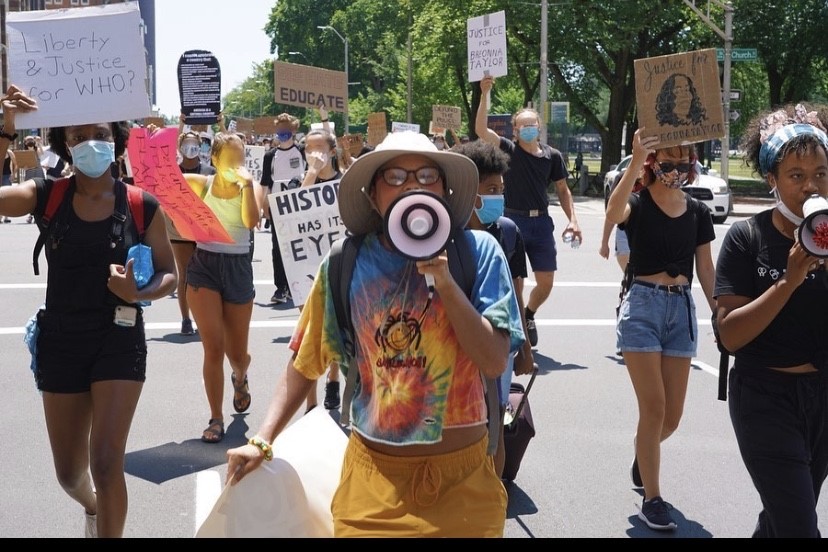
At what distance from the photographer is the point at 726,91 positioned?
1176 inches

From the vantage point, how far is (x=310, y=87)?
Answer: 13.8 m

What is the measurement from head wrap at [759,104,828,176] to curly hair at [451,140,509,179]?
1710 mm

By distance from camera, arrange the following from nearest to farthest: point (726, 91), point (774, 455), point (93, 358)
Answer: point (774, 455) → point (93, 358) → point (726, 91)

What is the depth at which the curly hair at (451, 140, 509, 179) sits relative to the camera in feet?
18.3

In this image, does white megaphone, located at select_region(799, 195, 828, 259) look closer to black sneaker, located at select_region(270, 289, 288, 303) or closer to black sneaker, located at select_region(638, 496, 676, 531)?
black sneaker, located at select_region(638, 496, 676, 531)

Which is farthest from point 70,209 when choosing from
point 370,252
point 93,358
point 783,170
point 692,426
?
point 692,426

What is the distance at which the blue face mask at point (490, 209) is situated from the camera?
561 centimetres

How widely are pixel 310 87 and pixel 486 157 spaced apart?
→ 27.9ft

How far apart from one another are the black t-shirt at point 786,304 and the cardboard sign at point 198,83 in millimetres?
10062

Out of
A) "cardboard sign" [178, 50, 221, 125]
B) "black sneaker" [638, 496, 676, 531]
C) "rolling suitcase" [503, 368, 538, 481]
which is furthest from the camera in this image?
"cardboard sign" [178, 50, 221, 125]

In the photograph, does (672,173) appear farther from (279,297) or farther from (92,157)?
(279,297)

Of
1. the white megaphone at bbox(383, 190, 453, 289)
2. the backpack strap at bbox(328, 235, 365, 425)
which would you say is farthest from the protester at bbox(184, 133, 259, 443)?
the white megaphone at bbox(383, 190, 453, 289)
